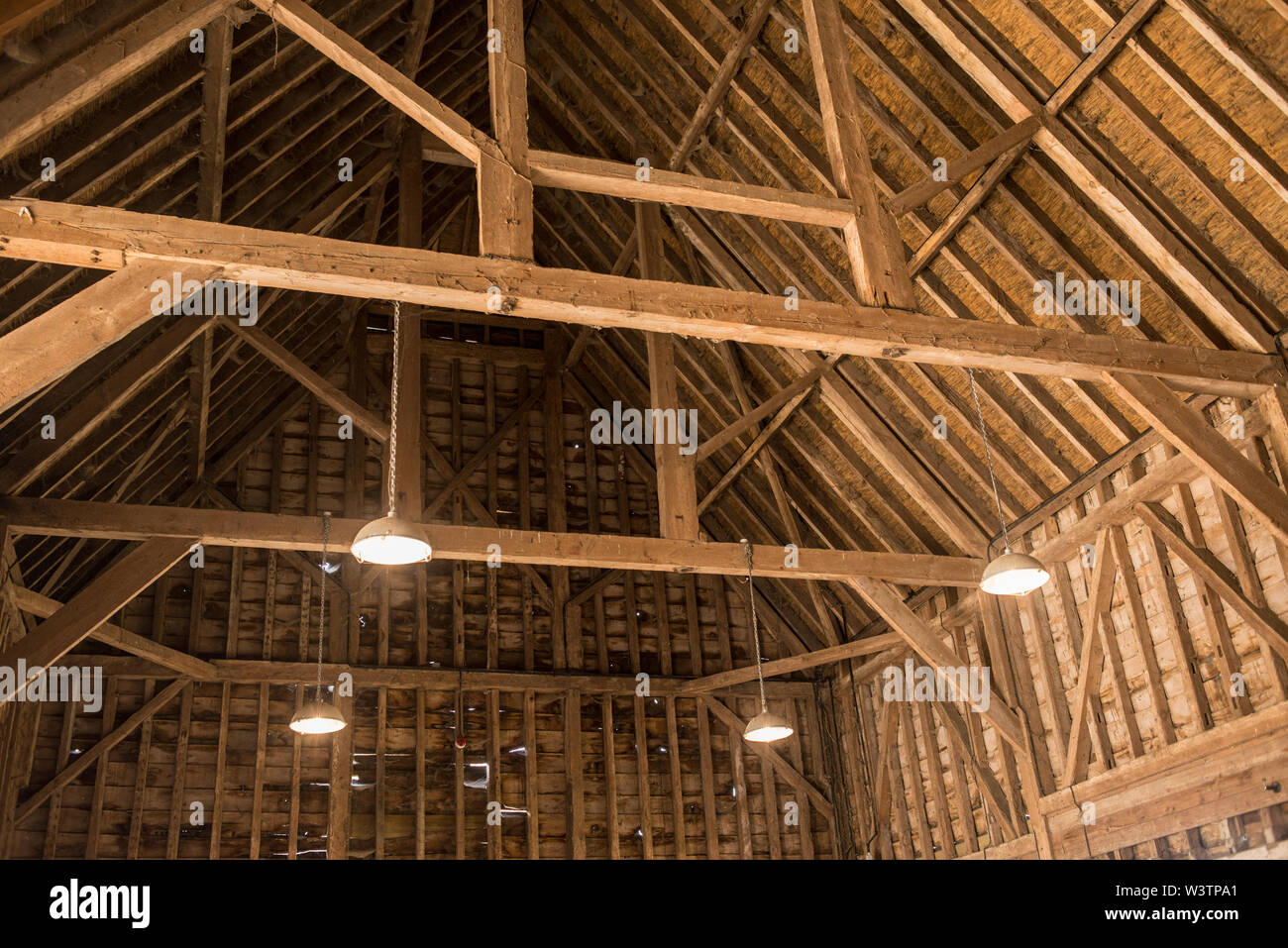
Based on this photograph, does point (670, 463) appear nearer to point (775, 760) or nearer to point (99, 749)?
point (775, 760)

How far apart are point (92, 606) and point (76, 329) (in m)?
3.42

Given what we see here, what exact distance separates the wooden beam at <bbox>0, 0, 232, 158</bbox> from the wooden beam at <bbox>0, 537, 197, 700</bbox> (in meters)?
3.18

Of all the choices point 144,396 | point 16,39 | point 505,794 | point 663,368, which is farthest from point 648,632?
point 16,39

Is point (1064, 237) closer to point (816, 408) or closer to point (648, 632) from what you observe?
point (816, 408)

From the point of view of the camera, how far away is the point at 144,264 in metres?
5.13

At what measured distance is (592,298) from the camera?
18.8ft

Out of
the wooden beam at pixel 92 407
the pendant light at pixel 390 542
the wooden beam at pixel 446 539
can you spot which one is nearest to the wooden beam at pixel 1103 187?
the wooden beam at pixel 446 539

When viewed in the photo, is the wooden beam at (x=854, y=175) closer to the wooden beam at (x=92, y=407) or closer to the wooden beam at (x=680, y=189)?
the wooden beam at (x=680, y=189)

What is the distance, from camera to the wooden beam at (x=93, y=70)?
17.5 feet

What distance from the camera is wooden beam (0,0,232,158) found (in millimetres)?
5324

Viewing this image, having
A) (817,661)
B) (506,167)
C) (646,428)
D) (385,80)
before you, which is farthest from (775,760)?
(385,80)

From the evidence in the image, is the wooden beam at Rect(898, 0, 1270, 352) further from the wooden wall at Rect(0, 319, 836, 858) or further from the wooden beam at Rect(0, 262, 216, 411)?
the wooden wall at Rect(0, 319, 836, 858)

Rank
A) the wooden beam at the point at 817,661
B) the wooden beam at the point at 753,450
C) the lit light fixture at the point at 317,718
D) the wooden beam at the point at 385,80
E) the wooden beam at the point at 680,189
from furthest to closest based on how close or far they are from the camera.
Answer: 1. the wooden beam at the point at 817,661
2. the wooden beam at the point at 753,450
3. the lit light fixture at the point at 317,718
4. the wooden beam at the point at 680,189
5. the wooden beam at the point at 385,80

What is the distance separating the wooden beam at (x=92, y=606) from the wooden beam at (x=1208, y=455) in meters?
6.64
